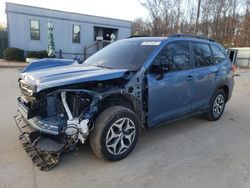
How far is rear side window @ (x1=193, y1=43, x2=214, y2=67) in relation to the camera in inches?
172

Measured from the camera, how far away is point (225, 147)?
386 centimetres

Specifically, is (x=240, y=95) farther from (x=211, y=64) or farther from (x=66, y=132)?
(x=66, y=132)

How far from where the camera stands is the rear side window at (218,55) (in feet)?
16.2

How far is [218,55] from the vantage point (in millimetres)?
5059

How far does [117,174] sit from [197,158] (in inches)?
50.3

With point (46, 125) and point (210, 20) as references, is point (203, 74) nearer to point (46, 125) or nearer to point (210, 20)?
point (46, 125)

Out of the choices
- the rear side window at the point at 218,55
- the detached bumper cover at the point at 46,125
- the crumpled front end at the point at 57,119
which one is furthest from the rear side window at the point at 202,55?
the detached bumper cover at the point at 46,125

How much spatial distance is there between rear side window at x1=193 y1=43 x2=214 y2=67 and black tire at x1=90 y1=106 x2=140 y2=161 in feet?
6.18

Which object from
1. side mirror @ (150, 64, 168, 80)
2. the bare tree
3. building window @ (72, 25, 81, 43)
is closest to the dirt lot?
side mirror @ (150, 64, 168, 80)

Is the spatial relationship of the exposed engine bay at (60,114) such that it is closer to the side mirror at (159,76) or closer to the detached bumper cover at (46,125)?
the detached bumper cover at (46,125)

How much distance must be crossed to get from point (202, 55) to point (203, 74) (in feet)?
1.33

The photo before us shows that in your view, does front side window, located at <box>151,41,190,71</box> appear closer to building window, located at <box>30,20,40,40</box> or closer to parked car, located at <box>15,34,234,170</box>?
parked car, located at <box>15,34,234,170</box>

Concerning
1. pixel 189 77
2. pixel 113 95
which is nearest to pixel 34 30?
pixel 189 77

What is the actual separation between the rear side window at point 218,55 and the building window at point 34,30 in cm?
1629
